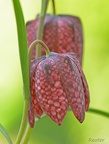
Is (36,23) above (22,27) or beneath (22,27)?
beneath

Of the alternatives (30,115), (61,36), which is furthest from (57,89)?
(61,36)

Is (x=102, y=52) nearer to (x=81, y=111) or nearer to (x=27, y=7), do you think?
(x=27, y=7)

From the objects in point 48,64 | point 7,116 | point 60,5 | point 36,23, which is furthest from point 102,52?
point 48,64

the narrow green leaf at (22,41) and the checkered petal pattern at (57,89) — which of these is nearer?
the narrow green leaf at (22,41)

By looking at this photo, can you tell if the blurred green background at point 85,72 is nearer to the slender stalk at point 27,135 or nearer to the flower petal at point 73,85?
the slender stalk at point 27,135

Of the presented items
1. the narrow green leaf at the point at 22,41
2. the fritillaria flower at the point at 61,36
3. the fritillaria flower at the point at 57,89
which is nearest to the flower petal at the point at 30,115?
the fritillaria flower at the point at 57,89

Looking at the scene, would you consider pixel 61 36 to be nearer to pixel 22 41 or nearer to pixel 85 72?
pixel 22 41

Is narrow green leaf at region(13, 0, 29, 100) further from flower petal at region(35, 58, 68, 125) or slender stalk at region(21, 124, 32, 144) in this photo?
slender stalk at region(21, 124, 32, 144)
